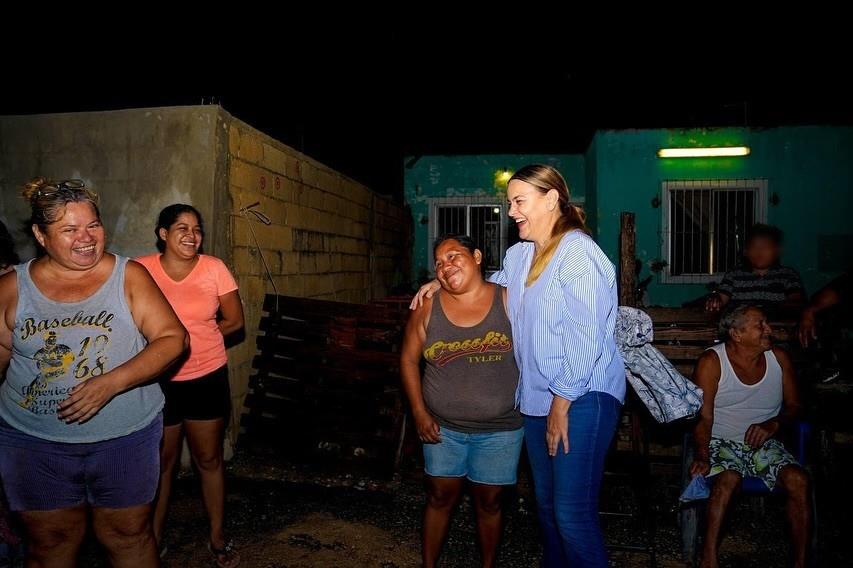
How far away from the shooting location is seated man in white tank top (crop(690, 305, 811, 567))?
318 cm

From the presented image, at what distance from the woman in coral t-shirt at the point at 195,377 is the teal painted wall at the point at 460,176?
28.5ft

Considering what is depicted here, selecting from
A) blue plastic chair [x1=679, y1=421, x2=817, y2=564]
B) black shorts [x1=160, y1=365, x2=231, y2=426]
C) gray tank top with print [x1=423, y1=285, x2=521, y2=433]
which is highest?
gray tank top with print [x1=423, y1=285, x2=521, y2=433]

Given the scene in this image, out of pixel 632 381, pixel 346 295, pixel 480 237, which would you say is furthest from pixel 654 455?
pixel 480 237

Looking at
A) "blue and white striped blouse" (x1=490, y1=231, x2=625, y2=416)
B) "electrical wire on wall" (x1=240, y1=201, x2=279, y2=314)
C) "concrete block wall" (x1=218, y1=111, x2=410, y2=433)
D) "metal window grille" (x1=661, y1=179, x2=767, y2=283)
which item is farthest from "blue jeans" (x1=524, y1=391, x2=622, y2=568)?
"metal window grille" (x1=661, y1=179, x2=767, y2=283)

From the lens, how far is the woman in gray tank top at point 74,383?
2.09 m

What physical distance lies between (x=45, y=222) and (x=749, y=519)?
459 centimetres

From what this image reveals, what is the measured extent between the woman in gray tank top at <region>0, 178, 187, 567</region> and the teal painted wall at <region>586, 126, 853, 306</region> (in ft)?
29.6

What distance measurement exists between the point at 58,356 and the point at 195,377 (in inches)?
43.8

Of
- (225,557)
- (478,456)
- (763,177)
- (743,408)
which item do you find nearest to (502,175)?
(763,177)

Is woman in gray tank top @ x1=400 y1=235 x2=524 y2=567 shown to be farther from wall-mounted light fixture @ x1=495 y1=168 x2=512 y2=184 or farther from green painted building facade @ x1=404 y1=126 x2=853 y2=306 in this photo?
wall-mounted light fixture @ x1=495 y1=168 x2=512 y2=184

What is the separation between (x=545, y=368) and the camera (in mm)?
2275

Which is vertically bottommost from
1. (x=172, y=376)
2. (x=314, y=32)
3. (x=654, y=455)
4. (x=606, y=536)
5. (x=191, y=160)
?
(x=606, y=536)

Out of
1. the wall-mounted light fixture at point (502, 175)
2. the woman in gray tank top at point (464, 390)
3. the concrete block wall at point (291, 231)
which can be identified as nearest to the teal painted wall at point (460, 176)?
the wall-mounted light fixture at point (502, 175)

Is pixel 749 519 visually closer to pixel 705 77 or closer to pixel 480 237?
pixel 705 77
